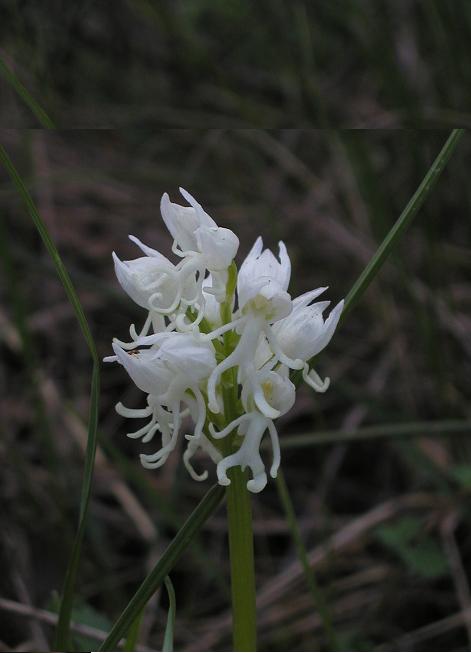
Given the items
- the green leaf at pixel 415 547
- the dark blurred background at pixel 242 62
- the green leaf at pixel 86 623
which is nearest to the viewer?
the green leaf at pixel 86 623

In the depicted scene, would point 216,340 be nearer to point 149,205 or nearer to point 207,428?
point 207,428

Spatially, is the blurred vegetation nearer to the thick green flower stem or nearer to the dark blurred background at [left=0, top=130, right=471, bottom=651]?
the dark blurred background at [left=0, top=130, right=471, bottom=651]

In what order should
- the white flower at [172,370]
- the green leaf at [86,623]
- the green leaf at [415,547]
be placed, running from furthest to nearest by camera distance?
the green leaf at [415,547] → the green leaf at [86,623] → the white flower at [172,370]

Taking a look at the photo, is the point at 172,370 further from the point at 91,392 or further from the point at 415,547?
the point at 415,547

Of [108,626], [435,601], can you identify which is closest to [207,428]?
[108,626]

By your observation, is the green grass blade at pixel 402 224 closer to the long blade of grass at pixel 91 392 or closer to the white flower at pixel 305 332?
the white flower at pixel 305 332

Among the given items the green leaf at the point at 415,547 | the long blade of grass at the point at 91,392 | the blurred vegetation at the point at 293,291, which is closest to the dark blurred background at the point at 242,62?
the blurred vegetation at the point at 293,291
